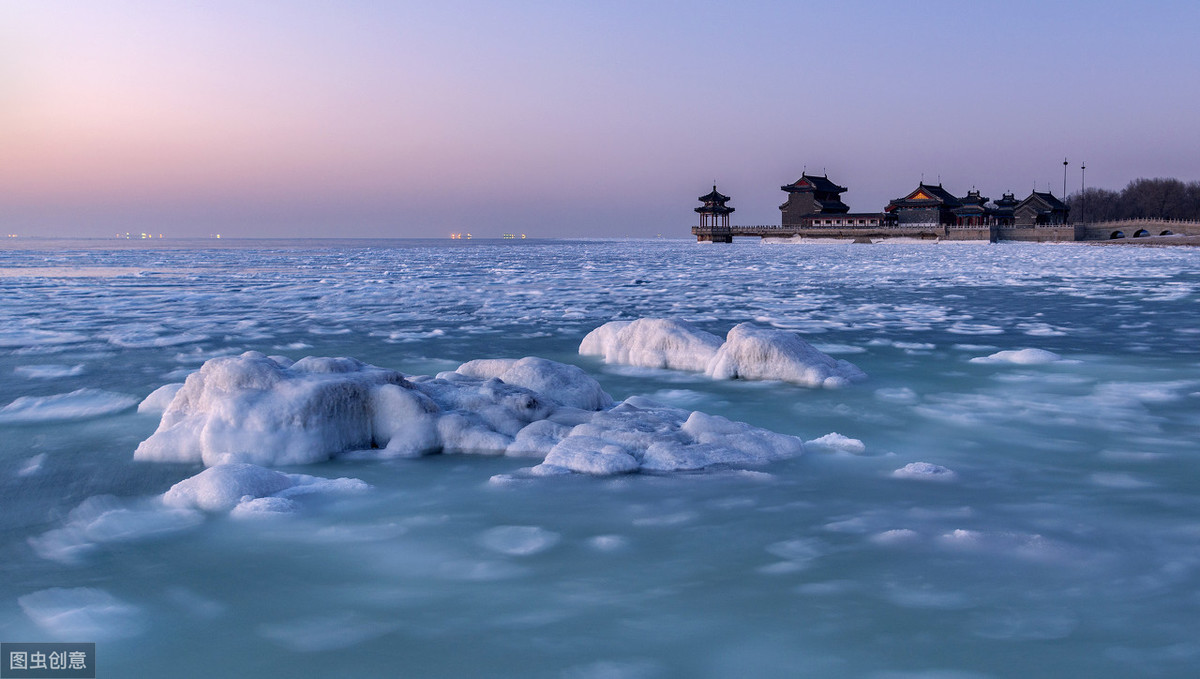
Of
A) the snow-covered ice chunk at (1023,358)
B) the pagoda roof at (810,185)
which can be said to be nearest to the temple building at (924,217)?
the pagoda roof at (810,185)

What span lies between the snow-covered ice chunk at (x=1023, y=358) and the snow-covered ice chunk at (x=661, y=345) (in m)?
2.92

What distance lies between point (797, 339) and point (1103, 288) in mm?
15030

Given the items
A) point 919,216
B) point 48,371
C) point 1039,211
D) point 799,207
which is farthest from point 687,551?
point 1039,211

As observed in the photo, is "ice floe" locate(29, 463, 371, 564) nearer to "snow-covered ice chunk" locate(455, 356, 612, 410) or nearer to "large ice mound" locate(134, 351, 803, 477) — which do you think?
"large ice mound" locate(134, 351, 803, 477)

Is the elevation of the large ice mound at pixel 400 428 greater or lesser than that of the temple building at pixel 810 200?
lesser

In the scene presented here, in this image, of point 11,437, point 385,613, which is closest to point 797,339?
point 385,613

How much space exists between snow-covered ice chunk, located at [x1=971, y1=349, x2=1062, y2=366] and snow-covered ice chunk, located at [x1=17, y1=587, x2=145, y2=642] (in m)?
7.97

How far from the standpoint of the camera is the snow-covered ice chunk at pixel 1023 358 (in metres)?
8.47

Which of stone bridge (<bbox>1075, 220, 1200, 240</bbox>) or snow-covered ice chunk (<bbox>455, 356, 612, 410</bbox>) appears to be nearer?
snow-covered ice chunk (<bbox>455, 356, 612, 410</bbox>)

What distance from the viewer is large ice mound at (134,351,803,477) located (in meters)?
4.86

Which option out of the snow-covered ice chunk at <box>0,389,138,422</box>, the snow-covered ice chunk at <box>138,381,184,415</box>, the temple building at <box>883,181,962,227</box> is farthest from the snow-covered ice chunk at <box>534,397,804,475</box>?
the temple building at <box>883,181,962,227</box>

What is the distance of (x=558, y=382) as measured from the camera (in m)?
6.06

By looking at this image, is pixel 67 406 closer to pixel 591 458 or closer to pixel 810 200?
pixel 591 458

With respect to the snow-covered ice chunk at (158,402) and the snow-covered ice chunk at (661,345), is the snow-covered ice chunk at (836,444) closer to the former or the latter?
the snow-covered ice chunk at (661,345)
